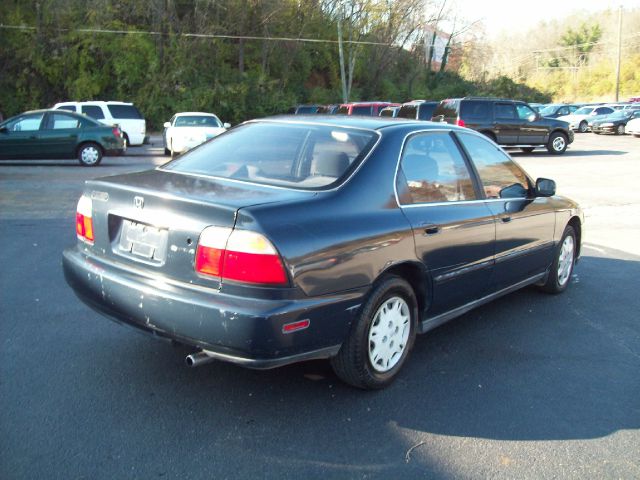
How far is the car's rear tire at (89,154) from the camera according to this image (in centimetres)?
1689

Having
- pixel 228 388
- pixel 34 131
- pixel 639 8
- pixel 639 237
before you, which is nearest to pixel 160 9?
pixel 34 131

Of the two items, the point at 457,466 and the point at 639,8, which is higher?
the point at 639,8

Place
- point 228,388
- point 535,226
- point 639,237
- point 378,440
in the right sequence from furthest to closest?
point 639,237, point 535,226, point 228,388, point 378,440

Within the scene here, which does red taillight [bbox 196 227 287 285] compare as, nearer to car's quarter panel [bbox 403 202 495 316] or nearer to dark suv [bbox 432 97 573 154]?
car's quarter panel [bbox 403 202 495 316]

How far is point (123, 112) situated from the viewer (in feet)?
80.1

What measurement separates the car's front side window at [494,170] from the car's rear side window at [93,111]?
20736 mm

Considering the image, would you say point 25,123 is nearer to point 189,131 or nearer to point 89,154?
point 89,154

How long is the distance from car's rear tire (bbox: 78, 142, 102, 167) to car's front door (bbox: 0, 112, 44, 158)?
106 centimetres

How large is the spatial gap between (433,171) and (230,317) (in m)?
1.93

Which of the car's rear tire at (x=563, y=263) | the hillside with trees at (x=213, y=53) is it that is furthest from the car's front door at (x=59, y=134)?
the hillside with trees at (x=213, y=53)

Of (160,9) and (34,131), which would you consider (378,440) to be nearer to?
(34,131)

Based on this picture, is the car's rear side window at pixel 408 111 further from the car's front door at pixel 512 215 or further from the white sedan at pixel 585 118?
the white sedan at pixel 585 118

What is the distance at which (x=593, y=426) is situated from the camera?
354 centimetres

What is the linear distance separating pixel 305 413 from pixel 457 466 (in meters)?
0.88
